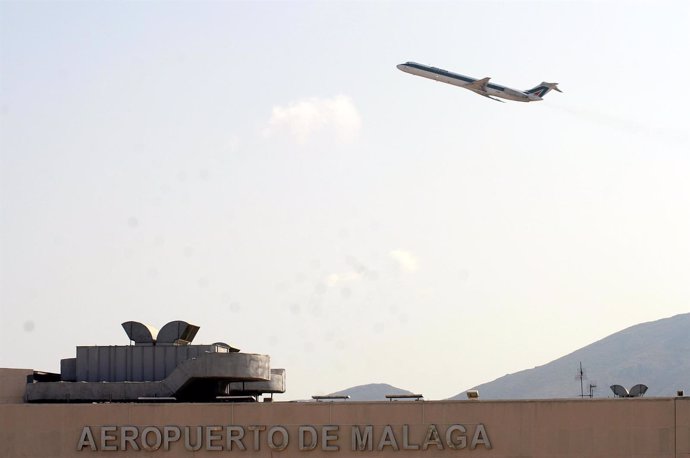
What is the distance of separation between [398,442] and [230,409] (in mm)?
7702

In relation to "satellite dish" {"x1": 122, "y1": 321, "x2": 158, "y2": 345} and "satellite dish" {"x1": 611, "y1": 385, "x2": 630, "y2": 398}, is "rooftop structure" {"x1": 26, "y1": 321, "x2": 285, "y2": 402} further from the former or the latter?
"satellite dish" {"x1": 611, "y1": 385, "x2": 630, "y2": 398}

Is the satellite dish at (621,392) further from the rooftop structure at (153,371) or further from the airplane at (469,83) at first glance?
the airplane at (469,83)

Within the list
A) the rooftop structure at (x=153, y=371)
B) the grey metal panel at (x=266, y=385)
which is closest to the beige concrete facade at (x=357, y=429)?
the rooftop structure at (x=153, y=371)

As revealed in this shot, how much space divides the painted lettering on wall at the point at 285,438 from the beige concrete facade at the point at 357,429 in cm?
4

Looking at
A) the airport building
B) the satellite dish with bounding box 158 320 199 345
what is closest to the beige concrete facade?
the airport building

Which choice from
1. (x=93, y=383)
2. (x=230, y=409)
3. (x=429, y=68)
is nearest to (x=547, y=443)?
(x=230, y=409)

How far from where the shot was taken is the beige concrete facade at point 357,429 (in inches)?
2052

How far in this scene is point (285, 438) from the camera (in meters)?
53.2

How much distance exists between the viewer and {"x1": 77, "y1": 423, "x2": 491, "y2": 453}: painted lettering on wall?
173 ft

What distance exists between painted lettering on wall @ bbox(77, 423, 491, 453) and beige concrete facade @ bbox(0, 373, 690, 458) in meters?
0.04

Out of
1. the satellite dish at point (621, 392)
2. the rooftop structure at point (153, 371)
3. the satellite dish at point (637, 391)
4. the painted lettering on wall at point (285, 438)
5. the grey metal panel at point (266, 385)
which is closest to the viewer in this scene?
the painted lettering on wall at point (285, 438)

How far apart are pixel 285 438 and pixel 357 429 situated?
3259 mm

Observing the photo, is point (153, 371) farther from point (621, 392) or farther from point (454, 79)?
point (454, 79)

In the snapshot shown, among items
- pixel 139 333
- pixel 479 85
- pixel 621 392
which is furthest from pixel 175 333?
pixel 479 85
